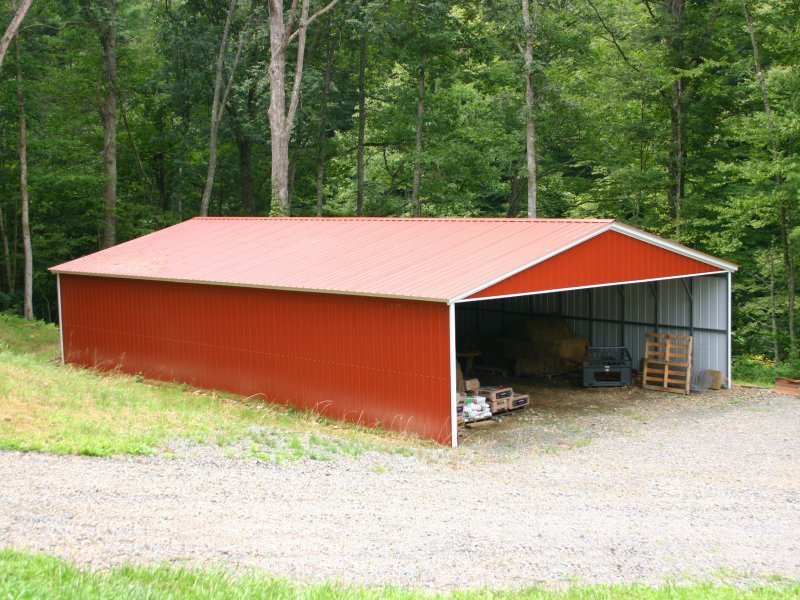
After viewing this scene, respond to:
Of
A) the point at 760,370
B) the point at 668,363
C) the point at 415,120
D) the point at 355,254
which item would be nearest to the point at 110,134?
the point at 415,120

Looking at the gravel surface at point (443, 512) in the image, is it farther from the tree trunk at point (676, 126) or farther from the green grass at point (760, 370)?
the tree trunk at point (676, 126)

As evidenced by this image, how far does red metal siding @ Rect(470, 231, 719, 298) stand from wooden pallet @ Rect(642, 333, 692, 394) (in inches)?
67.3

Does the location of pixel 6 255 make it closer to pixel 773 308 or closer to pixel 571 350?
pixel 571 350

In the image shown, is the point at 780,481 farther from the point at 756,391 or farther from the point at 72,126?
the point at 72,126

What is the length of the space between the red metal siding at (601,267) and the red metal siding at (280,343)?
Result: 5.24ft

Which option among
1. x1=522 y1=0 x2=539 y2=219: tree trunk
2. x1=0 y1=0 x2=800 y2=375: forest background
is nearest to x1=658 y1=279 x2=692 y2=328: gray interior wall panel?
x1=0 y1=0 x2=800 y2=375: forest background

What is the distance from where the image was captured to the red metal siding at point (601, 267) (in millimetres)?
14281

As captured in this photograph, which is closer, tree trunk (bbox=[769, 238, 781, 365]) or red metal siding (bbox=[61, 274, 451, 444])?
red metal siding (bbox=[61, 274, 451, 444])

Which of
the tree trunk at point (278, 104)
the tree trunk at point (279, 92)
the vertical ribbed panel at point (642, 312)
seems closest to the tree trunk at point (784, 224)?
the vertical ribbed panel at point (642, 312)

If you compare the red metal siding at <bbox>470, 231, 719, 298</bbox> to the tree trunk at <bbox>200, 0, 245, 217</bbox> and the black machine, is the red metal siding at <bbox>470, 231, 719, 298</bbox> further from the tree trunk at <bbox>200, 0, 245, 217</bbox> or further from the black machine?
the tree trunk at <bbox>200, 0, 245, 217</bbox>

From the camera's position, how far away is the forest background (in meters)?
23.4

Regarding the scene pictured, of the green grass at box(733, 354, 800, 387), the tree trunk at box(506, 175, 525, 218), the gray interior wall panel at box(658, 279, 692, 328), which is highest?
the tree trunk at box(506, 175, 525, 218)

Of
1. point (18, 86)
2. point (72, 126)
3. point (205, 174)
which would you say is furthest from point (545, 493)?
point (205, 174)

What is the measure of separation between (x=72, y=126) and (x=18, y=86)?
4.60 metres
